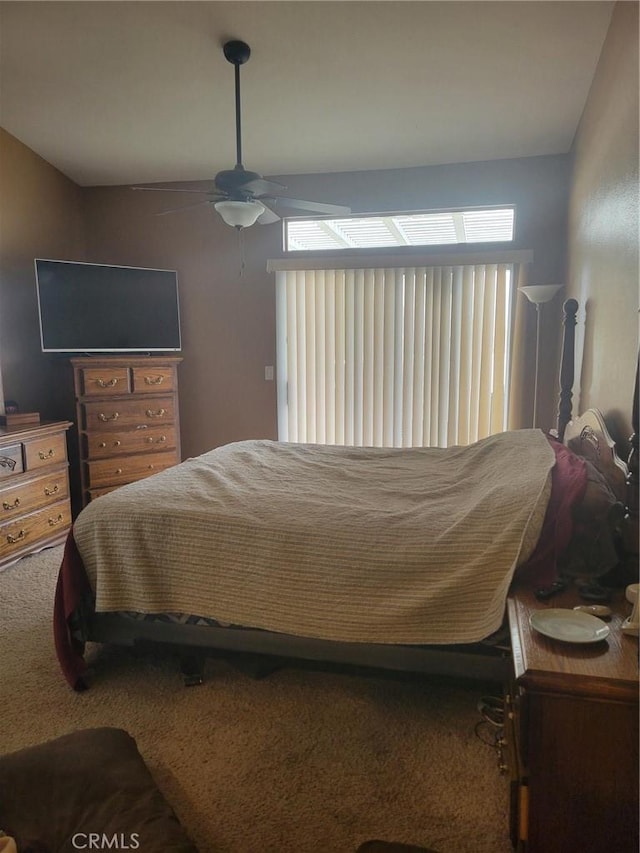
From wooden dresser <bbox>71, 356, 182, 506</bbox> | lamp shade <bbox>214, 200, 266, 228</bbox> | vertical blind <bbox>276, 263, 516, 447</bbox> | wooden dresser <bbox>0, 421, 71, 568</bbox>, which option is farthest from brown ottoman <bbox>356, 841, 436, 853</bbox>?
wooden dresser <bbox>71, 356, 182, 506</bbox>

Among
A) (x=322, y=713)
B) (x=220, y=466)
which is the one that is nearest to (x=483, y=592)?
(x=322, y=713)

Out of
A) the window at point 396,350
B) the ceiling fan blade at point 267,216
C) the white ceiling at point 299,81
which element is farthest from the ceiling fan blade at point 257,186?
the window at point 396,350

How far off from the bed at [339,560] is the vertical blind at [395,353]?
1781mm

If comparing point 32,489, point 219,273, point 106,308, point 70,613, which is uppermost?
point 219,273

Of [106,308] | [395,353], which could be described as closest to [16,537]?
[106,308]

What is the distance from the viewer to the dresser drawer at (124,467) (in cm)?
398

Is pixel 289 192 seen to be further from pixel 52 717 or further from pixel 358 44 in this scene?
pixel 52 717

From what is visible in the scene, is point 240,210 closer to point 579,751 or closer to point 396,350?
point 396,350

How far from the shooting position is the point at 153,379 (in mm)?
4184

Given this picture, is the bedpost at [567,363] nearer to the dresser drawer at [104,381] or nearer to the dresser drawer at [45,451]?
the dresser drawer at [104,381]

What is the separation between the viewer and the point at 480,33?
2.75 metres

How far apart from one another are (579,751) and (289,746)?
104 centimetres

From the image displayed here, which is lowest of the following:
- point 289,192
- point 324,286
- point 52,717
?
point 52,717

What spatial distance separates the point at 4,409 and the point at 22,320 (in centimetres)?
72
